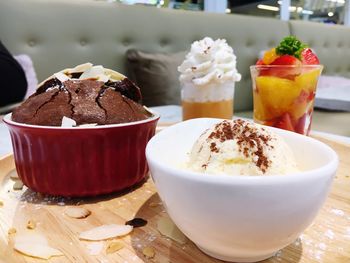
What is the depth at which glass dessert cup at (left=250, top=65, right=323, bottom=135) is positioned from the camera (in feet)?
3.38

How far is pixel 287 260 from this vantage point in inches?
19.1

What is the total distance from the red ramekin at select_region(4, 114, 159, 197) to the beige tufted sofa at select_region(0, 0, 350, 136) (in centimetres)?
159

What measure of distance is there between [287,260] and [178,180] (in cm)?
19

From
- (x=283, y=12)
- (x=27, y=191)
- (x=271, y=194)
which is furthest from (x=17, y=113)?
(x=283, y=12)

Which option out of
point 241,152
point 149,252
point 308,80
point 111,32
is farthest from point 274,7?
point 149,252

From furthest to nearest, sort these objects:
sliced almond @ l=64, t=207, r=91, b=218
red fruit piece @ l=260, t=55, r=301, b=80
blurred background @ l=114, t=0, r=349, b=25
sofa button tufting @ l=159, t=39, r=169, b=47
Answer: blurred background @ l=114, t=0, r=349, b=25
sofa button tufting @ l=159, t=39, r=169, b=47
red fruit piece @ l=260, t=55, r=301, b=80
sliced almond @ l=64, t=207, r=91, b=218

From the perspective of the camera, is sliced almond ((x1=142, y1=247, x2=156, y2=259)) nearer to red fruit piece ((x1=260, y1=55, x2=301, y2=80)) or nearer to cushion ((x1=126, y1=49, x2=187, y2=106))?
red fruit piece ((x1=260, y1=55, x2=301, y2=80))

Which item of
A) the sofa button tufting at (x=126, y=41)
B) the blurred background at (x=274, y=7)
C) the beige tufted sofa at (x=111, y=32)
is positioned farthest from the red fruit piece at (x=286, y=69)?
the blurred background at (x=274, y=7)

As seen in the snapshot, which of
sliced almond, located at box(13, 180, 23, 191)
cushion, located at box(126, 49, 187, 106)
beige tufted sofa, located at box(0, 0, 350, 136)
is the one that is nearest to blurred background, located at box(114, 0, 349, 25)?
beige tufted sofa, located at box(0, 0, 350, 136)

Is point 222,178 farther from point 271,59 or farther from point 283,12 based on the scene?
point 283,12

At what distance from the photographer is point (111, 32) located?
2393 millimetres

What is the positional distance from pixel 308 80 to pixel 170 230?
2.27ft

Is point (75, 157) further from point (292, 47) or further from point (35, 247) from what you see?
point (292, 47)

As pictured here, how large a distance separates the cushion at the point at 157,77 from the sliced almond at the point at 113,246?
1842 mm
